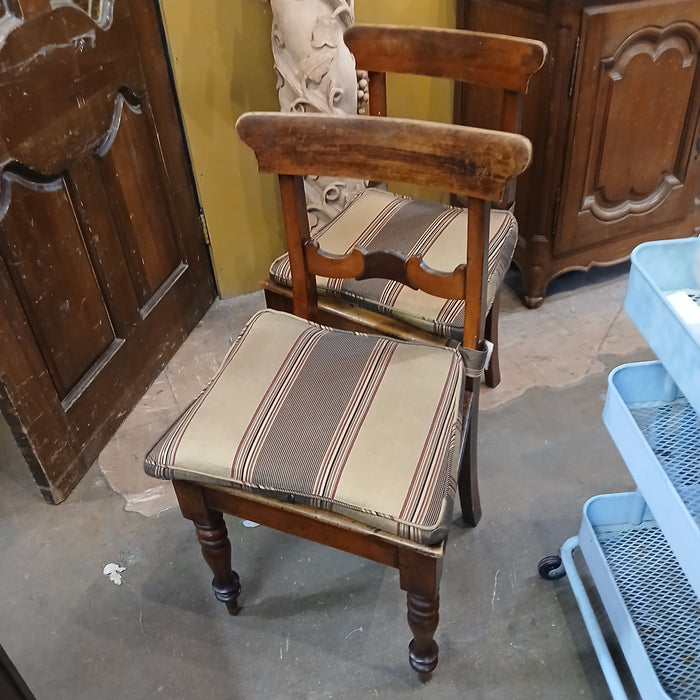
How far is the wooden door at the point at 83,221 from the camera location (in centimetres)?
127

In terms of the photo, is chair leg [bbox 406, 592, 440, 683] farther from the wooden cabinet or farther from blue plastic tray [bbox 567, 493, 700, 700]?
the wooden cabinet

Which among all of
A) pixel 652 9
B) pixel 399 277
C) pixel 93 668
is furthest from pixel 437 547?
pixel 652 9

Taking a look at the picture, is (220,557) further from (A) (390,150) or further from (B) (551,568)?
(A) (390,150)

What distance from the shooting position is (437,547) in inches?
34.9

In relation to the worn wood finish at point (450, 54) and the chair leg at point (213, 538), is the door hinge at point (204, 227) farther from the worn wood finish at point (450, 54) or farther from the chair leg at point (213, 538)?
the chair leg at point (213, 538)

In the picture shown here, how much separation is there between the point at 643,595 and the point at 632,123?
124 cm

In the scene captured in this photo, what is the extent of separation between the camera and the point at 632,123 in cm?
175

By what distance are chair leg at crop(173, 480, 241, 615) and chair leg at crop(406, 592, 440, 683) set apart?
331mm

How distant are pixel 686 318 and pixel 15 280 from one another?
1170mm

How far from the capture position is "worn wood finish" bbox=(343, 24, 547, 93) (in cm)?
119

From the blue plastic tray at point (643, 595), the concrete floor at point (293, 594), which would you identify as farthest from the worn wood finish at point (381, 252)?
the blue plastic tray at point (643, 595)

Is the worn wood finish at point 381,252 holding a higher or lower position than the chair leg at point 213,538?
higher

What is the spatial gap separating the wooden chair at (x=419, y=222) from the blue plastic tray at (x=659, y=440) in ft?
1.04

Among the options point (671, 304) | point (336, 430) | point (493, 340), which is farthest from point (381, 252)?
point (493, 340)
